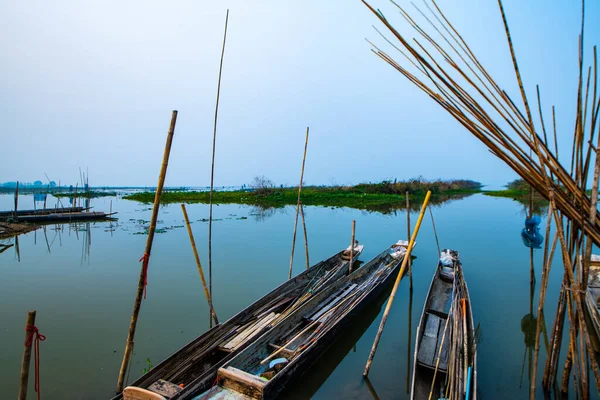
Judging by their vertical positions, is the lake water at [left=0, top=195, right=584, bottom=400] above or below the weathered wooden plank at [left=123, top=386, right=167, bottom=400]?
below

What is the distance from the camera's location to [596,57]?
81.0 inches

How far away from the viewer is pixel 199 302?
595 centimetres

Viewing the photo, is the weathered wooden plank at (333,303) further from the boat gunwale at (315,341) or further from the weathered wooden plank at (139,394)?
the weathered wooden plank at (139,394)

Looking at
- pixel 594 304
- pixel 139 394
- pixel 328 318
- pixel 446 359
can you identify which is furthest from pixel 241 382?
pixel 594 304

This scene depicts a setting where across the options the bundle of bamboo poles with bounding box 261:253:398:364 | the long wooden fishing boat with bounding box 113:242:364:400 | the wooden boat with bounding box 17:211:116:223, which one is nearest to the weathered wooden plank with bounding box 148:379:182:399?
the long wooden fishing boat with bounding box 113:242:364:400

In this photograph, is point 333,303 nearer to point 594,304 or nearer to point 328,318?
point 328,318

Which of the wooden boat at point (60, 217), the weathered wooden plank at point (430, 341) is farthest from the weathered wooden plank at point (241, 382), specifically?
the wooden boat at point (60, 217)

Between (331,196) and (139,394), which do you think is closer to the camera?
(139,394)

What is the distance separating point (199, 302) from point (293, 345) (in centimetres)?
265

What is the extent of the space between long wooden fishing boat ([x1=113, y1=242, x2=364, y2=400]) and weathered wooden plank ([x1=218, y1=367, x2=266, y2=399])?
0.14 m

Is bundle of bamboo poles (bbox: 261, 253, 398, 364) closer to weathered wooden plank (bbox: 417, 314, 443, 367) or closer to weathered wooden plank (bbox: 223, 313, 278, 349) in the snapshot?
weathered wooden plank (bbox: 223, 313, 278, 349)

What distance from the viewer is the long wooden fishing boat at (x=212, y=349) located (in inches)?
113

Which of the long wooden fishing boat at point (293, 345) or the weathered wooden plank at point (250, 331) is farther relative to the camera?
the weathered wooden plank at point (250, 331)

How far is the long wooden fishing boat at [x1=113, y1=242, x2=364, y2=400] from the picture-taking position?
2874mm
